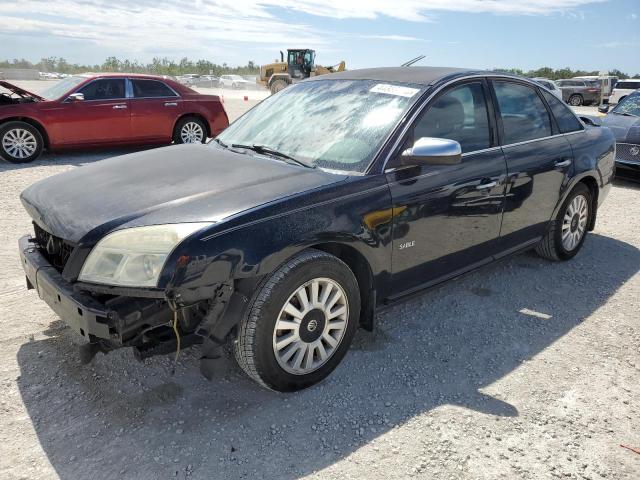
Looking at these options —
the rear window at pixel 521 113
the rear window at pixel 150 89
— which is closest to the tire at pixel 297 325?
the rear window at pixel 521 113

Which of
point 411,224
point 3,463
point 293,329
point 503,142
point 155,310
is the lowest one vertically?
point 3,463

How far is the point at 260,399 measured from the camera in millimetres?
2865

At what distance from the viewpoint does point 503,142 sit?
12.6 feet

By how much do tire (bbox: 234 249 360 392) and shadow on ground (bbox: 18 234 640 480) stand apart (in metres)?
0.14

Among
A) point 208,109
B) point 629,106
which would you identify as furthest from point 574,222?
point 208,109

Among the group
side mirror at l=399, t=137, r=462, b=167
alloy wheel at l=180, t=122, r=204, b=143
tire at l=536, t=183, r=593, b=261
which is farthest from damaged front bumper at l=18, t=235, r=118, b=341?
alloy wheel at l=180, t=122, r=204, b=143

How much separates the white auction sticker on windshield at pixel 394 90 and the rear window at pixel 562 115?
1.66 metres

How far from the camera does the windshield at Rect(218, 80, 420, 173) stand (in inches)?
124

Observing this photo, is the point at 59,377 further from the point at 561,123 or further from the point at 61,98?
the point at 61,98

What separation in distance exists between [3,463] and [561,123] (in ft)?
14.8

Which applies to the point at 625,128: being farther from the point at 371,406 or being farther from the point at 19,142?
the point at 19,142

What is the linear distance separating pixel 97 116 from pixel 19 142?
129 centimetres

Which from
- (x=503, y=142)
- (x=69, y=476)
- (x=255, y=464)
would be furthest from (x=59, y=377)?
(x=503, y=142)

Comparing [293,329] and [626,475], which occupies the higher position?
[293,329]
